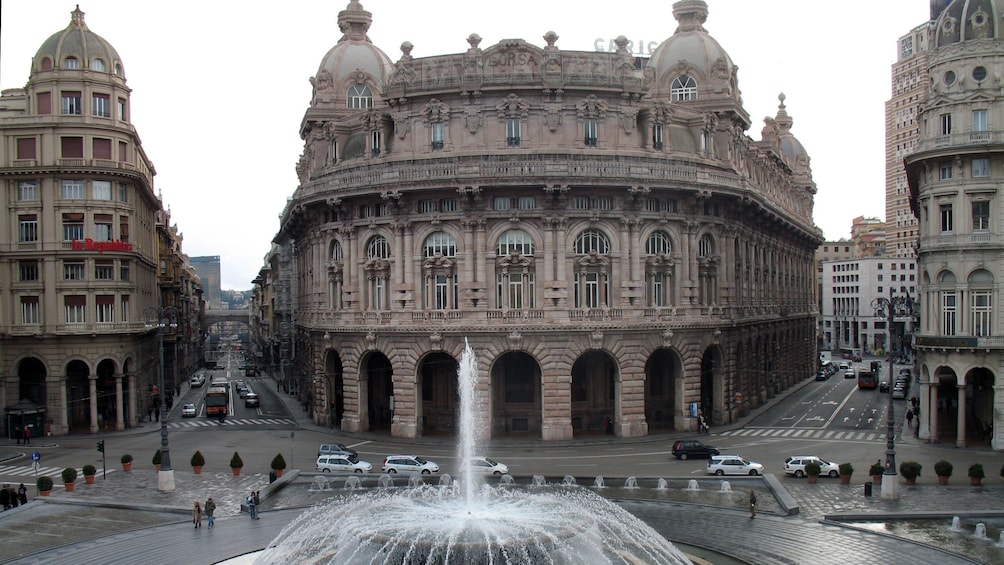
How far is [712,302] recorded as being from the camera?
2736 inches

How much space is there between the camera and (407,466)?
50.7 metres

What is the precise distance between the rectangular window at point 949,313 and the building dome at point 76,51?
61467 millimetres

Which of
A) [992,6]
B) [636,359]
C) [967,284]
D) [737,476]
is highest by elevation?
[992,6]

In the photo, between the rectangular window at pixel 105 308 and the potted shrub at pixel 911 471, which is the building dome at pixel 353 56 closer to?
the rectangular window at pixel 105 308

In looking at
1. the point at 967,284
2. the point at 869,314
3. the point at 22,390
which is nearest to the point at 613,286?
the point at 967,284

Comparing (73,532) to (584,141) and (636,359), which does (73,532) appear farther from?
(584,141)

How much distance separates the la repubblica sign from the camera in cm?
6962

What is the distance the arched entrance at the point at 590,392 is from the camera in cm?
6512

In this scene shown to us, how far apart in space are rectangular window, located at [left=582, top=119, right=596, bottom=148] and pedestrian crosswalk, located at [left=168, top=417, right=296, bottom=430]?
1278 inches

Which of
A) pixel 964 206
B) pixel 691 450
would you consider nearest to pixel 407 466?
pixel 691 450

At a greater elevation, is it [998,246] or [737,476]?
[998,246]

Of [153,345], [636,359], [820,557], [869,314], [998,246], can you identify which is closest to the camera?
[820,557]

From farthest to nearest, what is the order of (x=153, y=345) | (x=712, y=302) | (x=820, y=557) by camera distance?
(x=153, y=345), (x=712, y=302), (x=820, y=557)

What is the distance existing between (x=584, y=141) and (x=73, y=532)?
39.8 m
